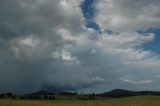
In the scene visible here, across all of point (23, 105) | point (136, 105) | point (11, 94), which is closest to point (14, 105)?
point (23, 105)

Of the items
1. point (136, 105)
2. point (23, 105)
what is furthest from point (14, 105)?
point (136, 105)

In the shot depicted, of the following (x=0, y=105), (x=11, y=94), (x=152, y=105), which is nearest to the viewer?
(x=152, y=105)

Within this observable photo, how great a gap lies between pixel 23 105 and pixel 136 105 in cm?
1983

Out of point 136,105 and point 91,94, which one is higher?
point 91,94

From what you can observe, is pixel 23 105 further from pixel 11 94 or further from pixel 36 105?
pixel 11 94

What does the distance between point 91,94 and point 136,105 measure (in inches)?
4460

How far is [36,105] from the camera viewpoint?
167 feet

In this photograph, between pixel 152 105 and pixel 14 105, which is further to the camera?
pixel 14 105

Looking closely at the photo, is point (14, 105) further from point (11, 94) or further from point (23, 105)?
point (11, 94)

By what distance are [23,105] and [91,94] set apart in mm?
107886

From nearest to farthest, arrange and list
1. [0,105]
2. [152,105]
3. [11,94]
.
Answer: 1. [152,105]
2. [0,105]
3. [11,94]

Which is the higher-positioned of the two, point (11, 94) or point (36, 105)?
point (11, 94)

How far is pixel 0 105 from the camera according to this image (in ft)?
158

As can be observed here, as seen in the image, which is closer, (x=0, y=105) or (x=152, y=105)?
(x=152, y=105)
